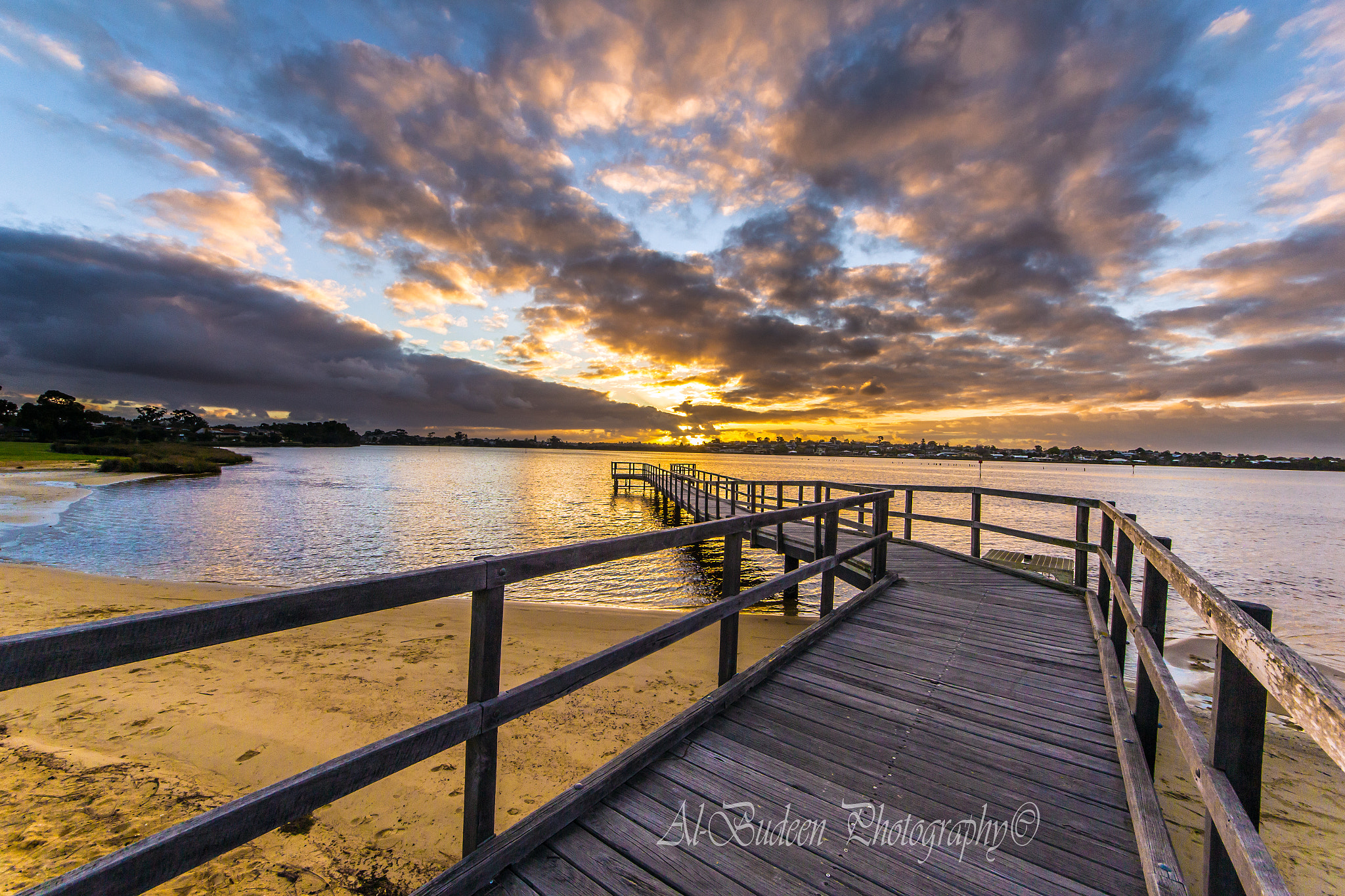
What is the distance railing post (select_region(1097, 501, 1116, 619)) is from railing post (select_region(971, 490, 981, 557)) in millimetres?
2386

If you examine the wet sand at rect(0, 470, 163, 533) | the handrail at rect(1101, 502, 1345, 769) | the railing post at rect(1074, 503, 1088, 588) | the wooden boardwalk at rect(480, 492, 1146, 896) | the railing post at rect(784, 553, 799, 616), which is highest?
the handrail at rect(1101, 502, 1345, 769)

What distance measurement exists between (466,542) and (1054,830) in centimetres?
1898

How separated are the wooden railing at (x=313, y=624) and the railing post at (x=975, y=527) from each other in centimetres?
736

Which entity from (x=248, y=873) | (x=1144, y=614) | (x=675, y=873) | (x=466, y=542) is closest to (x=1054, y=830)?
(x=1144, y=614)

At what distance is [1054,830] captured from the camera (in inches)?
103

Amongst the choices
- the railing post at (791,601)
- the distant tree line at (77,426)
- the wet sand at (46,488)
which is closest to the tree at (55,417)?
the distant tree line at (77,426)

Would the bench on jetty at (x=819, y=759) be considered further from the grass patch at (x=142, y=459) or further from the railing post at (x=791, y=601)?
the grass patch at (x=142, y=459)

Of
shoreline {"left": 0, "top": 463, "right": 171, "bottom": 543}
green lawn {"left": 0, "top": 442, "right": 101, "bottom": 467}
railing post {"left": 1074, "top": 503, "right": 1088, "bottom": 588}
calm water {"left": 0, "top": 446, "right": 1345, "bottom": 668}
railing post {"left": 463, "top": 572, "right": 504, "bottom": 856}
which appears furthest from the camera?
green lawn {"left": 0, "top": 442, "right": 101, "bottom": 467}

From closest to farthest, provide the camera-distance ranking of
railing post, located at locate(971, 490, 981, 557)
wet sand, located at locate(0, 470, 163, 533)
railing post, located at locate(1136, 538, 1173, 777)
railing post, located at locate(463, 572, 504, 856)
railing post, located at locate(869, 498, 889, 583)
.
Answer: railing post, located at locate(463, 572, 504, 856) < railing post, located at locate(1136, 538, 1173, 777) < railing post, located at locate(869, 498, 889, 583) < railing post, located at locate(971, 490, 981, 557) < wet sand, located at locate(0, 470, 163, 533)

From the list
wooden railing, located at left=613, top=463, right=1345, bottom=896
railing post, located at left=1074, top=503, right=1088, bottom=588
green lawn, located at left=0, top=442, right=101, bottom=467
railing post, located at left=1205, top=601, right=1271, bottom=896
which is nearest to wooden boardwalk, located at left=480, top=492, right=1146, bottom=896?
wooden railing, located at left=613, top=463, right=1345, bottom=896

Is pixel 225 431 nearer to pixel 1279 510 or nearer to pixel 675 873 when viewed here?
pixel 675 873

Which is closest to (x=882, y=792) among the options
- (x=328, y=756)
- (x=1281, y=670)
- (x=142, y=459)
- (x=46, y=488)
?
(x=1281, y=670)

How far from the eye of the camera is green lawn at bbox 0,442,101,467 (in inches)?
1881

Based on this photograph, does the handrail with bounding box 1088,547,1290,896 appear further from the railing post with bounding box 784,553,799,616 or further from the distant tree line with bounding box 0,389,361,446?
the distant tree line with bounding box 0,389,361,446
